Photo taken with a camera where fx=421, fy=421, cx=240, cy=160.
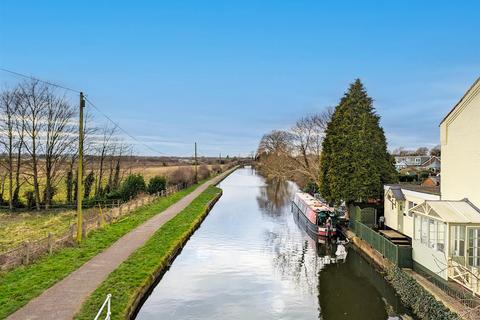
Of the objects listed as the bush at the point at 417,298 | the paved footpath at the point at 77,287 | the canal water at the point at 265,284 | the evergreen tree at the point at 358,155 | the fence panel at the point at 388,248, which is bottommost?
the canal water at the point at 265,284

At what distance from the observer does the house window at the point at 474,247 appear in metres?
13.5

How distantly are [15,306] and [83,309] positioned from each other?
1767 millimetres

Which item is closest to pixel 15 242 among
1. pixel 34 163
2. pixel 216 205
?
pixel 34 163

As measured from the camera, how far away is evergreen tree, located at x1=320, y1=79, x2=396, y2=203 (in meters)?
27.6

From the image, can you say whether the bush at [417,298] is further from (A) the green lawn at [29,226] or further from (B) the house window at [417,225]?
(A) the green lawn at [29,226]

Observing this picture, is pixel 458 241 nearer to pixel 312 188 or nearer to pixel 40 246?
pixel 40 246

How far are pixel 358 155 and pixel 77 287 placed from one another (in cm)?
2012

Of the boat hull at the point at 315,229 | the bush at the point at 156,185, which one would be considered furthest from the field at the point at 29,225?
the boat hull at the point at 315,229

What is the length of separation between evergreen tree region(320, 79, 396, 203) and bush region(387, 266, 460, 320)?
37.1ft

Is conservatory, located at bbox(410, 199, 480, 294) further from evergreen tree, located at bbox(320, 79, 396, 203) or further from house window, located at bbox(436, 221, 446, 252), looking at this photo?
evergreen tree, located at bbox(320, 79, 396, 203)

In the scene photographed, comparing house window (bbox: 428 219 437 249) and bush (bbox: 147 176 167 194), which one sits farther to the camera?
bush (bbox: 147 176 167 194)

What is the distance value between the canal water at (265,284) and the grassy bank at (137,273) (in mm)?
592

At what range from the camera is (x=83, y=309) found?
35.4 feet

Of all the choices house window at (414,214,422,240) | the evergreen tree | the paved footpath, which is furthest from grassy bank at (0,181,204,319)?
the evergreen tree
